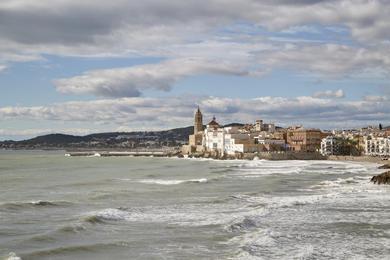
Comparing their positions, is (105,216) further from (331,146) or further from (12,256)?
(331,146)

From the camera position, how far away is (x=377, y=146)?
112000mm

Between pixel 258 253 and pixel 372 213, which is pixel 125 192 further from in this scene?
pixel 258 253

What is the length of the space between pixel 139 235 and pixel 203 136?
124 metres

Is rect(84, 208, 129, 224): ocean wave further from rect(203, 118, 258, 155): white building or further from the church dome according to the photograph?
the church dome

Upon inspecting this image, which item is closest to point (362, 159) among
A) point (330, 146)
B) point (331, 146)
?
point (331, 146)

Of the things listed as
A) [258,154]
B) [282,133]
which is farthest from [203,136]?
[258,154]

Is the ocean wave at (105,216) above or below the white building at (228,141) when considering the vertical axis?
below

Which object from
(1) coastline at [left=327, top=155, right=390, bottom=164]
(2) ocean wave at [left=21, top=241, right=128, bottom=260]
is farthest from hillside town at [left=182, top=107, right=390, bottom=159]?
(2) ocean wave at [left=21, top=241, right=128, bottom=260]

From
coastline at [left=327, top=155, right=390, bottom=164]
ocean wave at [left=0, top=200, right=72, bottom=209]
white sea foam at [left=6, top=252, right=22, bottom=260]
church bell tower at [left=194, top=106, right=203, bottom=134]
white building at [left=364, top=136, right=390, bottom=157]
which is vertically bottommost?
white sea foam at [left=6, top=252, right=22, bottom=260]

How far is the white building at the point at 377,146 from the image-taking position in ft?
358

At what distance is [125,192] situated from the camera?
35156mm

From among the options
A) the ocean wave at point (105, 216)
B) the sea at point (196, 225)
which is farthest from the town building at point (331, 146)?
the ocean wave at point (105, 216)

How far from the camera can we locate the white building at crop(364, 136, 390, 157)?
109125 millimetres

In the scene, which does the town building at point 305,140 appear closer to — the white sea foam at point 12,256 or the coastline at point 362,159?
the coastline at point 362,159
